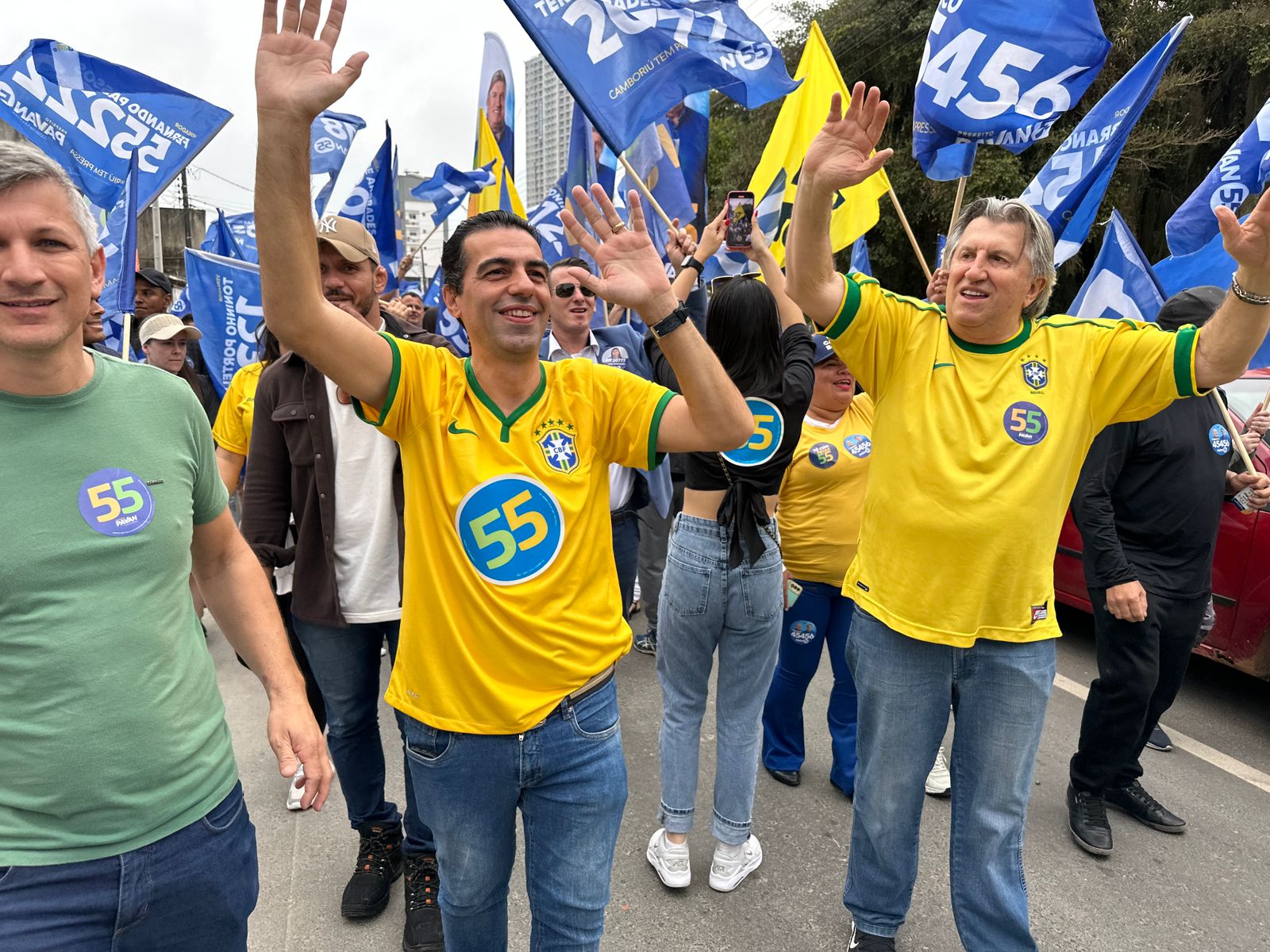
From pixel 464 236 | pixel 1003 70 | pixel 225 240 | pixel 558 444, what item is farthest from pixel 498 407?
pixel 225 240

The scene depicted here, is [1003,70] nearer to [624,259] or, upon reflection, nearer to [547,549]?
[624,259]

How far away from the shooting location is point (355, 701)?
2672mm

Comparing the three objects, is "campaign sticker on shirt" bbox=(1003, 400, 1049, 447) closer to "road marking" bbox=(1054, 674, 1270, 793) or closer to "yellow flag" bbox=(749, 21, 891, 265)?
"road marking" bbox=(1054, 674, 1270, 793)

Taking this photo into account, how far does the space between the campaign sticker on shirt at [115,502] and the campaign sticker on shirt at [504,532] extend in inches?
23.3

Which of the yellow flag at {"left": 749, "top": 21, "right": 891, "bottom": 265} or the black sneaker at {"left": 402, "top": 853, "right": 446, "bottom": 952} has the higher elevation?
the yellow flag at {"left": 749, "top": 21, "right": 891, "bottom": 265}

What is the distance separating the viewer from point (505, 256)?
1.84 meters

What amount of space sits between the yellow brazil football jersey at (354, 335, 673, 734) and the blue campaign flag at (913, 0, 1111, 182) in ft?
8.14

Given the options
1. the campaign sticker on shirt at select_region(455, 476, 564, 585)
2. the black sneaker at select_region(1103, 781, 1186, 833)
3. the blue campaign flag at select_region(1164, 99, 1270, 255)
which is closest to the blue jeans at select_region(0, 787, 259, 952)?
the campaign sticker on shirt at select_region(455, 476, 564, 585)

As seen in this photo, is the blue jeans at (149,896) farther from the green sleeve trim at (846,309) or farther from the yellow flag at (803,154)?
the yellow flag at (803,154)

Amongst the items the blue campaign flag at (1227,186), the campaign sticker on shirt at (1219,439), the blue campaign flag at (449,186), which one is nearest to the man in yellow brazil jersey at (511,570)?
the campaign sticker on shirt at (1219,439)

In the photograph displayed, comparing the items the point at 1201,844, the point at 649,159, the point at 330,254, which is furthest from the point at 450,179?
the point at 1201,844

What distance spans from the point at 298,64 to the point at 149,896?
1.48 metres

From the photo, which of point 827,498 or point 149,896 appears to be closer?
point 149,896

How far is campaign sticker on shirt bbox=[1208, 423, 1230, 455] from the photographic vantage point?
317cm
